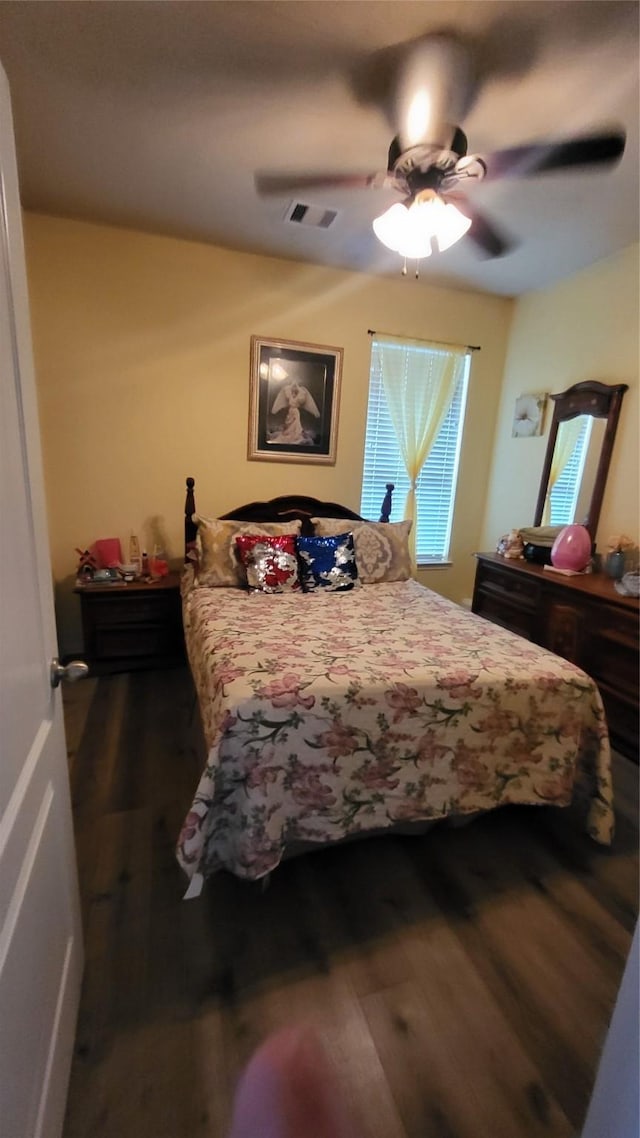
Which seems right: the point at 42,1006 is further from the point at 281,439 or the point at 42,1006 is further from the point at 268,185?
the point at 281,439

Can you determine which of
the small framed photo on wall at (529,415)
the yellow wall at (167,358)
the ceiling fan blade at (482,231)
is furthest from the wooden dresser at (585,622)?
the ceiling fan blade at (482,231)

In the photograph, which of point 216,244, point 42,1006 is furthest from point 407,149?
point 42,1006

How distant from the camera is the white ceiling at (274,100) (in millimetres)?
1412

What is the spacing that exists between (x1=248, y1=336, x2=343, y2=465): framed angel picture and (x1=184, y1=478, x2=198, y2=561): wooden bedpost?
506 millimetres

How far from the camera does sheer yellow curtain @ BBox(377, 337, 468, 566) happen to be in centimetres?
349

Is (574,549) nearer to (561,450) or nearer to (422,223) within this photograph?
(561,450)

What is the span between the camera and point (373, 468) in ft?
12.0

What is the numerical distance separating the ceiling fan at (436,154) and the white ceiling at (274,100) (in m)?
0.07

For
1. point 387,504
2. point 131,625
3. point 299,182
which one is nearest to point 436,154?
point 299,182

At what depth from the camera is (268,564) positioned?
8.66 feet

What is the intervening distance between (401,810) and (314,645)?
66 centimetres

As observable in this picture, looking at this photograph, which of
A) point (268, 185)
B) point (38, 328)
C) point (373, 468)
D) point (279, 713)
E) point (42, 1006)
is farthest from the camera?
point (373, 468)

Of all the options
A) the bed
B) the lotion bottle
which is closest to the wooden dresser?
the bed

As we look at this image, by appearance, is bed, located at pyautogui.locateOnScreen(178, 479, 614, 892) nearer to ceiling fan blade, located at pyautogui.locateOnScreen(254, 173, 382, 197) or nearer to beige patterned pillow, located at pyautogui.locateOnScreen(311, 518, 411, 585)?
beige patterned pillow, located at pyautogui.locateOnScreen(311, 518, 411, 585)
